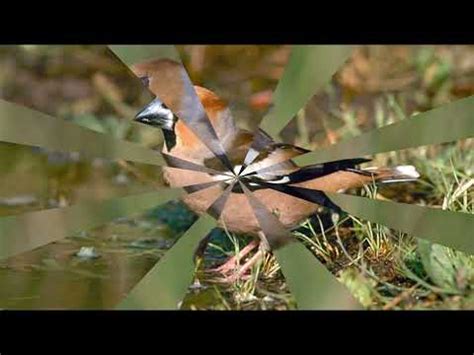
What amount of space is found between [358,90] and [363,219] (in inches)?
43.0

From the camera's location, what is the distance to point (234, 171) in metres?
1.37

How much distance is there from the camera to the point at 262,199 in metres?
1.40

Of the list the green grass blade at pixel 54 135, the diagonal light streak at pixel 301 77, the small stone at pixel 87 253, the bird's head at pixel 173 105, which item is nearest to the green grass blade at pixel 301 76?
the diagonal light streak at pixel 301 77

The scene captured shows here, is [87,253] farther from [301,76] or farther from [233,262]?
[301,76]

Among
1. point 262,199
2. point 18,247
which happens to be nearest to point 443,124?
point 262,199

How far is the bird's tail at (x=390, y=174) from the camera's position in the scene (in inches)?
63.3

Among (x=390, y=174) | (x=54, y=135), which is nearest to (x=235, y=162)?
(x=54, y=135)

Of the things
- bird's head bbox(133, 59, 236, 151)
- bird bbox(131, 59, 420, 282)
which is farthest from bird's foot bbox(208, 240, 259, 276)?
bird's head bbox(133, 59, 236, 151)

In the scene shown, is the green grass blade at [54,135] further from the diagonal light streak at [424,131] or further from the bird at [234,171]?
the diagonal light streak at [424,131]

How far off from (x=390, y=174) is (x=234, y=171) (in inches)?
16.3

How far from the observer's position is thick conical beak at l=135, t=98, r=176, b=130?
1465 millimetres
